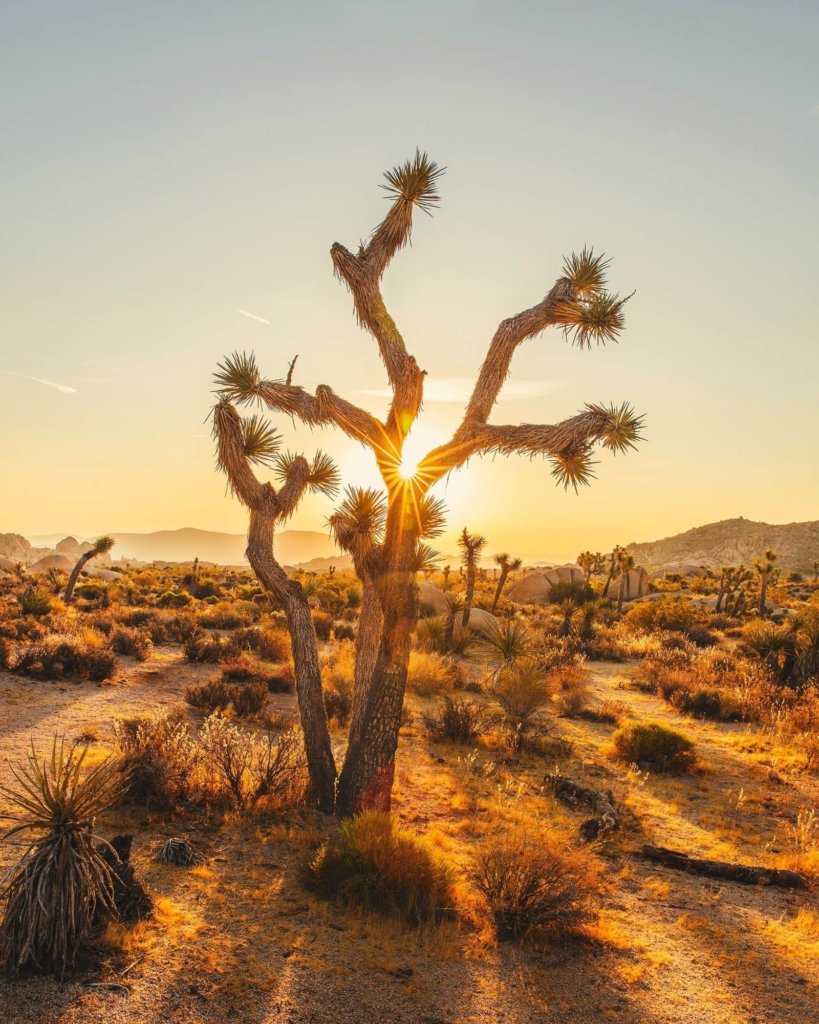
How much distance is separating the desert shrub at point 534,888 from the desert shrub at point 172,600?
82.7 ft

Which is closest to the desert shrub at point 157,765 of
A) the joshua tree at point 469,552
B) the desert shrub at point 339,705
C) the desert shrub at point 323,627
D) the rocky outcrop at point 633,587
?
the desert shrub at point 339,705

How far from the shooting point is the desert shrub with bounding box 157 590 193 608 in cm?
2910

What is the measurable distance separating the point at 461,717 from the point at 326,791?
4477 mm

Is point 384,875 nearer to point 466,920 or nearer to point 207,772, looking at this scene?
point 466,920

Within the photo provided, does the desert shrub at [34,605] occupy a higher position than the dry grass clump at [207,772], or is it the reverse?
the desert shrub at [34,605]

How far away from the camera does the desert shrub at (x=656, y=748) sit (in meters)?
10.9

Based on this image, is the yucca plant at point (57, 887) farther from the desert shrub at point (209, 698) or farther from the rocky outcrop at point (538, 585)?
the rocky outcrop at point (538, 585)

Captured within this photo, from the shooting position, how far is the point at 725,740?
41.3 feet

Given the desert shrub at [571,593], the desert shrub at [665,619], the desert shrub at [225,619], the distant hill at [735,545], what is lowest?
the desert shrub at [225,619]

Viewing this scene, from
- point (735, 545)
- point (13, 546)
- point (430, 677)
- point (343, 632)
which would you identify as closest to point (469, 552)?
point (343, 632)

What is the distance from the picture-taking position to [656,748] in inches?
436

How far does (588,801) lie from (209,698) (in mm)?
7196

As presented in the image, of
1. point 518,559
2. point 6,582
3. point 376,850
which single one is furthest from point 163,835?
point 6,582

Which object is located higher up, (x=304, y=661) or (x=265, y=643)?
(x=304, y=661)
